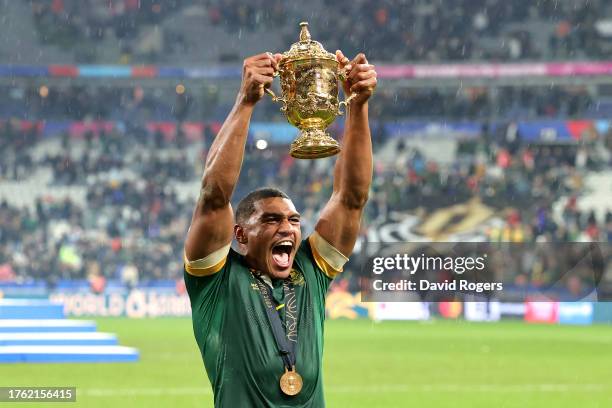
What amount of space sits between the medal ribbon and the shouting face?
0.06 meters

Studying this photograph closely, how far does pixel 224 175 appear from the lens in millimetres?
3305

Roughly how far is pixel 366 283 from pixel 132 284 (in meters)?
5.54

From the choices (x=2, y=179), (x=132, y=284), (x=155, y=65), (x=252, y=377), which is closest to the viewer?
(x=252, y=377)

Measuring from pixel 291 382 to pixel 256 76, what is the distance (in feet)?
3.41

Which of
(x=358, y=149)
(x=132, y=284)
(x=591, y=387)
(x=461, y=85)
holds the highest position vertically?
(x=358, y=149)

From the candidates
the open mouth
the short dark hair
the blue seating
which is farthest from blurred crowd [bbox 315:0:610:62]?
the open mouth

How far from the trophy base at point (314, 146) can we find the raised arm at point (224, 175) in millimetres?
327

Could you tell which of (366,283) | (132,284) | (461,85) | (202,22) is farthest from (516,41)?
(132,284)

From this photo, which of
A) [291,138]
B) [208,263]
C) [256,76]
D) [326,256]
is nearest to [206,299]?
[208,263]

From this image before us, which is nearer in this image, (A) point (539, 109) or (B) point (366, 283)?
(B) point (366, 283)

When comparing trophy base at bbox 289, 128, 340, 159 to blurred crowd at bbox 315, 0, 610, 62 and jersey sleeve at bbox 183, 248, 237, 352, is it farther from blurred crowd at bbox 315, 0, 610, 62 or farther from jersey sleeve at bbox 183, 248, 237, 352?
blurred crowd at bbox 315, 0, 610, 62

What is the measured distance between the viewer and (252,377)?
10.9 feet

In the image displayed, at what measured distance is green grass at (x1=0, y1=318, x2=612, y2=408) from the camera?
417 inches

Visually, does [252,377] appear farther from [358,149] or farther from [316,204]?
[316,204]
